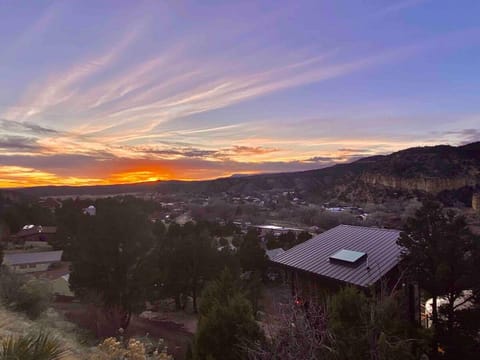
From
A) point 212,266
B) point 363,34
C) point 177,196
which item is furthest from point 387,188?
point 363,34

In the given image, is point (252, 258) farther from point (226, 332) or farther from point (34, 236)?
point (34, 236)

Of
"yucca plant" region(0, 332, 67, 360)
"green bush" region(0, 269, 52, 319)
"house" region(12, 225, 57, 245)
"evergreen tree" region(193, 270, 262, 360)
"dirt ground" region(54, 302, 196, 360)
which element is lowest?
"dirt ground" region(54, 302, 196, 360)

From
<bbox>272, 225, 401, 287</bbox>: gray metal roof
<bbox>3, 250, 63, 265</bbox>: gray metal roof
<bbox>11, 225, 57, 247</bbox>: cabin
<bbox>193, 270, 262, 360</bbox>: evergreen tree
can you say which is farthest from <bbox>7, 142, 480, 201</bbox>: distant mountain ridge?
<bbox>193, 270, 262, 360</bbox>: evergreen tree

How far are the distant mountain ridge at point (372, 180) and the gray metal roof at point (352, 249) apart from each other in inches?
1998

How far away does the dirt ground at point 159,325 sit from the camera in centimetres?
1448

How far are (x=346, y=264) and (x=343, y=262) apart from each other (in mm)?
167

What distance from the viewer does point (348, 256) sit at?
37.9ft

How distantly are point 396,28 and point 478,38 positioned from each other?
366cm

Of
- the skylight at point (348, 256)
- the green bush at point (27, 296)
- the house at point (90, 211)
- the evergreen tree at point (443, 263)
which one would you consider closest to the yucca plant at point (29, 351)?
the evergreen tree at point (443, 263)

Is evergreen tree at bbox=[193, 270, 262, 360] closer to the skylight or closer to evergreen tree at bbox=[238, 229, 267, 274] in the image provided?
the skylight

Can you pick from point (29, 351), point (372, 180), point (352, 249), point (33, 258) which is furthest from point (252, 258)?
point (372, 180)

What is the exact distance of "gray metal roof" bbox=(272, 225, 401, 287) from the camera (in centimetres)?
1055

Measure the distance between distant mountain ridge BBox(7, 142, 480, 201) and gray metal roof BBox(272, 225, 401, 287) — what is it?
166ft

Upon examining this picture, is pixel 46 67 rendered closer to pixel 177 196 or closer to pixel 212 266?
pixel 212 266
